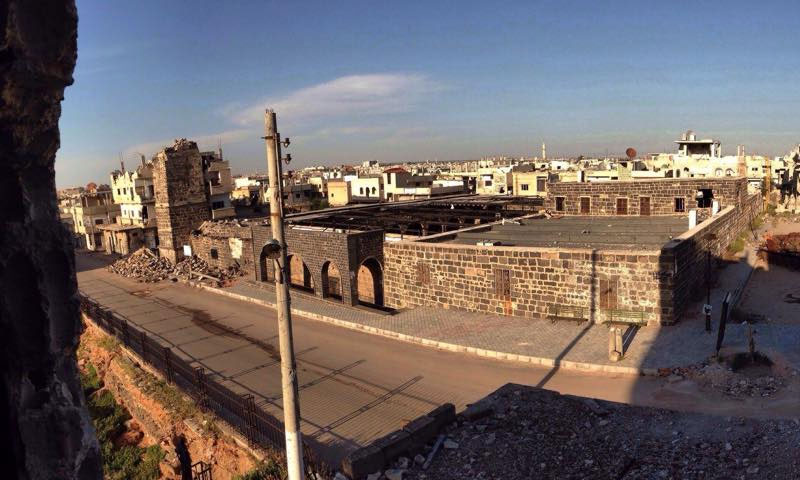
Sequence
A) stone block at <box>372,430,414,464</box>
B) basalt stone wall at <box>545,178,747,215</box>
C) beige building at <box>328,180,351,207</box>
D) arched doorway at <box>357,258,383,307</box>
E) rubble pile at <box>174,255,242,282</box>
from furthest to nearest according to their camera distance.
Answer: beige building at <box>328,180,351,207</box> < rubble pile at <box>174,255,242,282</box> < basalt stone wall at <box>545,178,747,215</box> < arched doorway at <box>357,258,383,307</box> < stone block at <box>372,430,414,464</box>

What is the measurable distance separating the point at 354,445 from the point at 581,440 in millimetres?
3631

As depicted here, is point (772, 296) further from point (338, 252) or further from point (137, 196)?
point (137, 196)

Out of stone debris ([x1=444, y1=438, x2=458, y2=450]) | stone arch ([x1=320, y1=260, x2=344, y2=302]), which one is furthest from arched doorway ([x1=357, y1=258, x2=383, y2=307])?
stone debris ([x1=444, y1=438, x2=458, y2=450])

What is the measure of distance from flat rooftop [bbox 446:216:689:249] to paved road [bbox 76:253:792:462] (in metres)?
6.21

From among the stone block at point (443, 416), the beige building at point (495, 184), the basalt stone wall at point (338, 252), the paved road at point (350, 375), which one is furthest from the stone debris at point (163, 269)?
the beige building at point (495, 184)

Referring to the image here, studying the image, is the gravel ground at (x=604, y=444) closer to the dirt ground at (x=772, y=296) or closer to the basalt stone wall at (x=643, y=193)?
the dirt ground at (x=772, y=296)

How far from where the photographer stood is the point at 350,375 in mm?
12555

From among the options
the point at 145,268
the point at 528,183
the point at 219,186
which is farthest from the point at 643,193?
the point at 219,186

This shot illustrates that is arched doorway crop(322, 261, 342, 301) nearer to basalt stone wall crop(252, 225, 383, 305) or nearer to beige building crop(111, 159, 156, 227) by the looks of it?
basalt stone wall crop(252, 225, 383, 305)

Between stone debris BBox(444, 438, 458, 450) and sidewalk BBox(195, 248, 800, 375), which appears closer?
stone debris BBox(444, 438, 458, 450)

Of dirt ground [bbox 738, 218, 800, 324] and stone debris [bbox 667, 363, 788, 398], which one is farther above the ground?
stone debris [bbox 667, 363, 788, 398]

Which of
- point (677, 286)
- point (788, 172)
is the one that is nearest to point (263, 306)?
point (677, 286)

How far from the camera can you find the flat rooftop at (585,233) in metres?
18.0

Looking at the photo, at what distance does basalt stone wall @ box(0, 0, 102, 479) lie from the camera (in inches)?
92.6
